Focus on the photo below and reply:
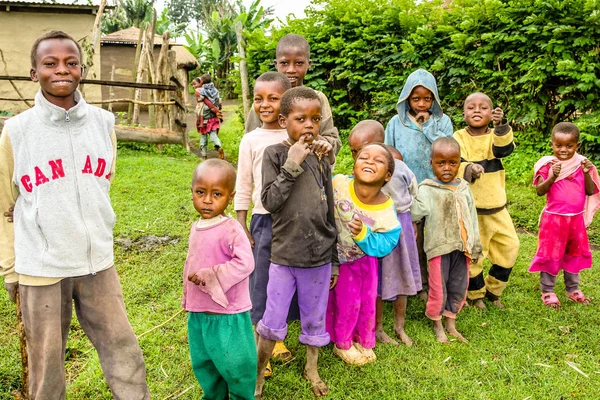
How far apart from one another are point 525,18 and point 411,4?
194 cm

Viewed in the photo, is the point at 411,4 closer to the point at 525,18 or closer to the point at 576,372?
the point at 525,18

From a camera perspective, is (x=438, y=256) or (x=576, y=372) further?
(x=438, y=256)

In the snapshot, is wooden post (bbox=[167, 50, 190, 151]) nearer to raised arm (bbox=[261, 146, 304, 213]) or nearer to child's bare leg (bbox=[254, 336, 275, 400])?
raised arm (bbox=[261, 146, 304, 213])

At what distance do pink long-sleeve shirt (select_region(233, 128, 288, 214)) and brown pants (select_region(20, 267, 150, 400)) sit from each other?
2.96ft

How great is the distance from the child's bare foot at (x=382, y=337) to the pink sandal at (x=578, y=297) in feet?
6.01

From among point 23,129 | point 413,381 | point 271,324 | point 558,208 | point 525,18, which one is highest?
point 525,18

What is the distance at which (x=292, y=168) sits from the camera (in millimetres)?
2566

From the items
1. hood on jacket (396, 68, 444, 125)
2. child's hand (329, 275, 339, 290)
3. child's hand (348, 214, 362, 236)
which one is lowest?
child's hand (329, 275, 339, 290)

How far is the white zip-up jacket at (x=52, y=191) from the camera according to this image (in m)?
2.27

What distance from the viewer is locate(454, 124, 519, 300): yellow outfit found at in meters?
4.07

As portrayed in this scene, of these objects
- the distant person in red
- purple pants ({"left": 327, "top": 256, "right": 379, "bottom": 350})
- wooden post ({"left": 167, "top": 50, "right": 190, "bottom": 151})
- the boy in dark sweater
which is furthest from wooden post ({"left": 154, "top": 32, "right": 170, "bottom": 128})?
the boy in dark sweater

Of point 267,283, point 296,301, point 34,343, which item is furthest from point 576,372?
point 34,343

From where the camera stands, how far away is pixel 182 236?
5844 mm

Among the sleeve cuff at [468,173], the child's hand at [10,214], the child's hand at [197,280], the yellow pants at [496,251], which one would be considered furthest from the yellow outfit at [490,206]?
the child's hand at [10,214]
